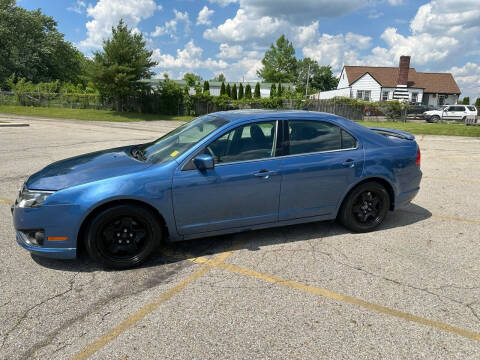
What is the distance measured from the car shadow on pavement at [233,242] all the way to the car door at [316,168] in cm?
36

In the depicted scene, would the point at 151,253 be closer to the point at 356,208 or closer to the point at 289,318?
the point at 289,318

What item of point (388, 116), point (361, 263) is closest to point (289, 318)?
point (361, 263)

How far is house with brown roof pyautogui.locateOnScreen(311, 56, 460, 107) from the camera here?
145 feet

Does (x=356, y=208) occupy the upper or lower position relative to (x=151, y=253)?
upper

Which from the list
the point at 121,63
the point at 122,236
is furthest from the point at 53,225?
the point at 121,63

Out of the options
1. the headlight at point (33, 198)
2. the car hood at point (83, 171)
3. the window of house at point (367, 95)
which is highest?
the window of house at point (367, 95)

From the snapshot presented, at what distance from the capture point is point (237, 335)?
253 cm

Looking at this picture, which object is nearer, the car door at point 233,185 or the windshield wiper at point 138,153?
the car door at point 233,185

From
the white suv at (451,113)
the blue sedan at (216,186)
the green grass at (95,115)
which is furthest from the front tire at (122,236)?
the white suv at (451,113)

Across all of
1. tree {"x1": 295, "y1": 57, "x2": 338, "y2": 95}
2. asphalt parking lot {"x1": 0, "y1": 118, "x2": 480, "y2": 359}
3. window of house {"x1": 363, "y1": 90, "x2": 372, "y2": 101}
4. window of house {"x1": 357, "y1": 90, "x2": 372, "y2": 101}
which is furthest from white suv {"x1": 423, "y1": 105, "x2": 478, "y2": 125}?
tree {"x1": 295, "y1": 57, "x2": 338, "y2": 95}

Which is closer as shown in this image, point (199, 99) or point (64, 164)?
point (64, 164)

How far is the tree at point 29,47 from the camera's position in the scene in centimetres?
4856

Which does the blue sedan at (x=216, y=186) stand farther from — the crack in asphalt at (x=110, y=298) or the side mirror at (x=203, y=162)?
the crack in asphalt at (x=110, y=298)

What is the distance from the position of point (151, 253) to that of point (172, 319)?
1.09 meters
